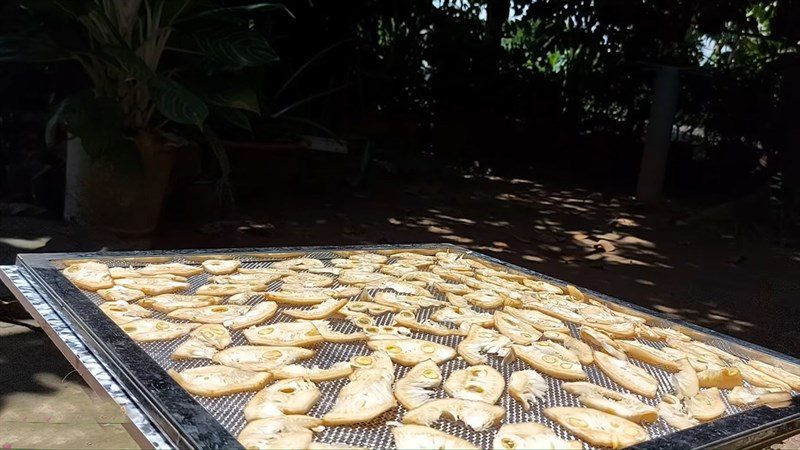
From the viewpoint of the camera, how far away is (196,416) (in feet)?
2.83

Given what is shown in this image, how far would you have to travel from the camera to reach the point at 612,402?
42.4 inches

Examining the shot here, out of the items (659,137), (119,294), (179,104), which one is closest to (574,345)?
(119,294)

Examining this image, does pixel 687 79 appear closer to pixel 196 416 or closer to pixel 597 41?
pixel 597 41

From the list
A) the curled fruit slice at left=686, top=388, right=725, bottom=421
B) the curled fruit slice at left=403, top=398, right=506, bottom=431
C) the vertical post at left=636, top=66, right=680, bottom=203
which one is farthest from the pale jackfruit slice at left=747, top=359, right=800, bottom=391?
the vertical post at left=636, top=66, right=680, bottom=203

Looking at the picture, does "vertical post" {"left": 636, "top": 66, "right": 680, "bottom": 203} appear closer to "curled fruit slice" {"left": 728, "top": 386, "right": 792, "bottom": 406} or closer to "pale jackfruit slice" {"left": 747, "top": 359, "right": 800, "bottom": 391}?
"pale jackfruit slice" {"left": 747, "top": 359, "right": 800, "bottom": 391}

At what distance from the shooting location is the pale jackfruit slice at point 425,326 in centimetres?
134

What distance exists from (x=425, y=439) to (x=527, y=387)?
0.88ft

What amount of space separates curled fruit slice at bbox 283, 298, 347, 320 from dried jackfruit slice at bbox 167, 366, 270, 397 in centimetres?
28

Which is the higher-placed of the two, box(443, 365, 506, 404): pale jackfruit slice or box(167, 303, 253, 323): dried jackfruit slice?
box(167, 303, 253, 323): dried jackfruit slice

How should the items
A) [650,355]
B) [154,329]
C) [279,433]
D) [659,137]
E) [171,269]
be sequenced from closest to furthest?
[279,433] → [154,329] → [650,355] → [171,269] → [659,137]

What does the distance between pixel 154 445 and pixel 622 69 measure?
24.6 ft

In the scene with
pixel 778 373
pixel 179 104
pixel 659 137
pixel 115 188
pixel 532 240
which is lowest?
pixel 532 240

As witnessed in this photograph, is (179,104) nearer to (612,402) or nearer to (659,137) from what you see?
(612,402)

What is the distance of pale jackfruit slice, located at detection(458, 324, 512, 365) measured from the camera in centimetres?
123
